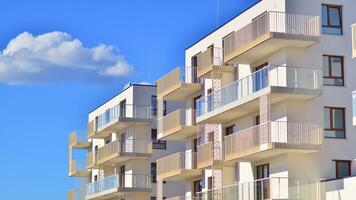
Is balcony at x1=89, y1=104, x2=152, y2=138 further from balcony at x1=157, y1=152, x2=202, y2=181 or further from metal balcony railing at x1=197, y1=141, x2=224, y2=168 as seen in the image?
metal balcony railing at x1=197, y1=141, x2=224, y2=168

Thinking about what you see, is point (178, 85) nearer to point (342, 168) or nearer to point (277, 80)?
point (277, 80)

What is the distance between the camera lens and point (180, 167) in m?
49.6

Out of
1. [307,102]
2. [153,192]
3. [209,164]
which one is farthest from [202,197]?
[153,192]

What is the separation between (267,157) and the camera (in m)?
39.5

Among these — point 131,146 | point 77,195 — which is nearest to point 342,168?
point 131,146

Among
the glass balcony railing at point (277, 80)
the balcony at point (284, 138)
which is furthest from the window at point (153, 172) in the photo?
the balcony at point (284, 138)

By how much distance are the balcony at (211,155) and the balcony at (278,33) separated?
626cm

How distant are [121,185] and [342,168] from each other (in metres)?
27.2

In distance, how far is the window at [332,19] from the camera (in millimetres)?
39406

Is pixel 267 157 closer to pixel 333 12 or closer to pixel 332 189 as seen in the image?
pixel 332 189

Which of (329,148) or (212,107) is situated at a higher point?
(212,107)

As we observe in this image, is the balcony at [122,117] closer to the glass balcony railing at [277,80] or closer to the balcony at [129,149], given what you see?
the balcony at [129,149]

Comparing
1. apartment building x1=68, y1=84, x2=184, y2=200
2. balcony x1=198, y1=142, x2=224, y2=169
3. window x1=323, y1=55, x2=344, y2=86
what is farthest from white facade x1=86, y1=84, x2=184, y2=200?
window x1=323, y1=55, x2=344, y2=86

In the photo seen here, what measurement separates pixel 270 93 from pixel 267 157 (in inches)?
144
